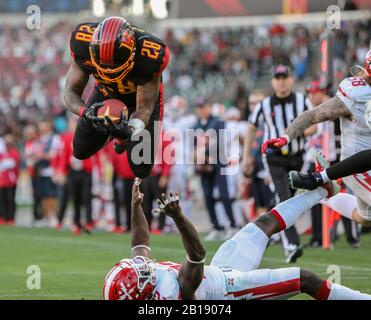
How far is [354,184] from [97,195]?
354 inches

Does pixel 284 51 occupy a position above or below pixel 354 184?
above

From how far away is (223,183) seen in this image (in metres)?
12.9

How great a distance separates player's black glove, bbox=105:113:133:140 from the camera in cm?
670

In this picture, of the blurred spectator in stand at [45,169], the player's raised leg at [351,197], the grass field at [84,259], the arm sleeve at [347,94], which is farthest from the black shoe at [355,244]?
the blurred spectator in stand at [45,169]

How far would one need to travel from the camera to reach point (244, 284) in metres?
5.52

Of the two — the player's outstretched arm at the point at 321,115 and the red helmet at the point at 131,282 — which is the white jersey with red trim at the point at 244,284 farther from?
the player's outstretched arm at the point at 321,115

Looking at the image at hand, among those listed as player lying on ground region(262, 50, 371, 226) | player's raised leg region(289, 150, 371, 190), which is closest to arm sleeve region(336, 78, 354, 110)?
player lying on ground region(262, 50, 371, 226)

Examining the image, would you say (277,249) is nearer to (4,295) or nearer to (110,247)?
(110,247)

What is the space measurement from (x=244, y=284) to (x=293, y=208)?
103 cm

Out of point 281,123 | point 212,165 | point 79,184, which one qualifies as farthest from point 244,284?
point 79,184

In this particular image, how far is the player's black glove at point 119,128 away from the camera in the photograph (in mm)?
6703

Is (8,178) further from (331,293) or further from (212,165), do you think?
(331,293)

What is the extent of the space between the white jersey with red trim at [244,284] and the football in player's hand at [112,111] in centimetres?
159
